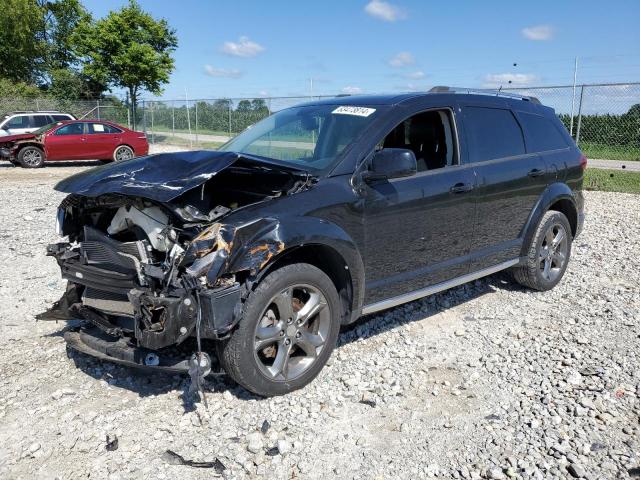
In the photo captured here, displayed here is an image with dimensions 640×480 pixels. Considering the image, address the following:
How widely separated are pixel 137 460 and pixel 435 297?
333 centimetres

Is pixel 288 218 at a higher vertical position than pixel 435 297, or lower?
higher

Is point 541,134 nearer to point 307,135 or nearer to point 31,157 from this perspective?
point 307,135

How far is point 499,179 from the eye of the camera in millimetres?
4910

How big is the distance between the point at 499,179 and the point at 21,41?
4231 centimetres

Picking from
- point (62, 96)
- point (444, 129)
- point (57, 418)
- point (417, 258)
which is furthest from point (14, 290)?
point (62, 96)

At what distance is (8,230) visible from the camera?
26.9 ft

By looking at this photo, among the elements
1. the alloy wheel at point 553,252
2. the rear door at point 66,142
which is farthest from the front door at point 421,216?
the rear door at point 66,142

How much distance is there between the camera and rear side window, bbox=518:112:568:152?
18.0 feet

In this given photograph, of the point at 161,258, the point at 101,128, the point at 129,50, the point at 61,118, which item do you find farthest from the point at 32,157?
the point at 161,258

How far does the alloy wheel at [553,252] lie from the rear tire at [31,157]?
16476mm

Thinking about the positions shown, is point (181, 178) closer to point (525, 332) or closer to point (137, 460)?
point (137, 460)

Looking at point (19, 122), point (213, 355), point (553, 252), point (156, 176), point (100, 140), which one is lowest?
point (213, 355)

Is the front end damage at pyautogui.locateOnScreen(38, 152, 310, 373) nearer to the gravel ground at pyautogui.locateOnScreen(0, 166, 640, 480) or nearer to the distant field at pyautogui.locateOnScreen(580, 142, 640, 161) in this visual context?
the gravel ground at pyautogui.locateOnScreen(0, 166, 640, 480)

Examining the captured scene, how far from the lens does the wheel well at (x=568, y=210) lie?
5872mm
